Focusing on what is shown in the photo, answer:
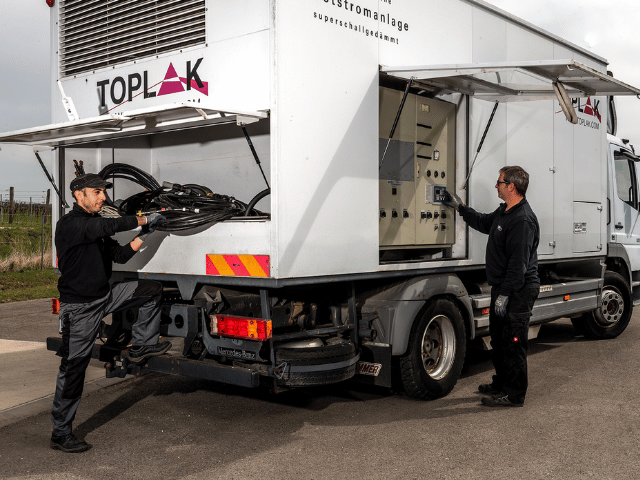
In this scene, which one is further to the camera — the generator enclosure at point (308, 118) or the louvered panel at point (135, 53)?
the louvered panel at point (135, 53)

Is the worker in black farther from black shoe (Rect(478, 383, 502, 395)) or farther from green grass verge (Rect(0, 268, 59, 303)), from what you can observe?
green grass verge (Rect(0, 268, 59, 303))

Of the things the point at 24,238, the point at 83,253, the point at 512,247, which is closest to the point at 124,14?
the point at 83,253

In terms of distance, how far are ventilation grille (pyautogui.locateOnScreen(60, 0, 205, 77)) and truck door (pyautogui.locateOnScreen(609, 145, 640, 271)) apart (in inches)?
243

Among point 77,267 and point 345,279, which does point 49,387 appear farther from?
point 345,279

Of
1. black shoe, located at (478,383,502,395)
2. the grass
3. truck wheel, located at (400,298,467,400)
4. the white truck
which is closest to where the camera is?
the white truck

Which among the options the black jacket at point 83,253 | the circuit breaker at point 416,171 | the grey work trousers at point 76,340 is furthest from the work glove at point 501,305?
the black jacket at point 83,253

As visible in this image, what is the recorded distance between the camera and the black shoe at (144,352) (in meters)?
4.98

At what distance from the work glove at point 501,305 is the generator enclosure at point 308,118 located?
0.62 meters

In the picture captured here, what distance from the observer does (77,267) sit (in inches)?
180

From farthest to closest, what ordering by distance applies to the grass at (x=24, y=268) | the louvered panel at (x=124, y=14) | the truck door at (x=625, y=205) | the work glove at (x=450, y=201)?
the grass at (x=24, y=268) < the truck door at (x=625, y=205) < the work glove at (x=450, y=201) < the louvered panel at (x=124, y=14)

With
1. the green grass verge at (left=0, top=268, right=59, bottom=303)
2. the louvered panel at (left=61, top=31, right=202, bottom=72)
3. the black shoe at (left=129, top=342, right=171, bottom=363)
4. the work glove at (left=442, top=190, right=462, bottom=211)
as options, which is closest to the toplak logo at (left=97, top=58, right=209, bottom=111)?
the louvered panel at (left=61, top=31, right=202, bottom=72)

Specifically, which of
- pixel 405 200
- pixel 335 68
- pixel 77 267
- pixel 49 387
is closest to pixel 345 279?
pixel 405 200

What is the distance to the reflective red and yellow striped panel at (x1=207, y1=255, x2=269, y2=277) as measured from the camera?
454cm

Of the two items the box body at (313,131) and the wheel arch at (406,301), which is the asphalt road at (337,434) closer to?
the wheel arch at (406,301)
